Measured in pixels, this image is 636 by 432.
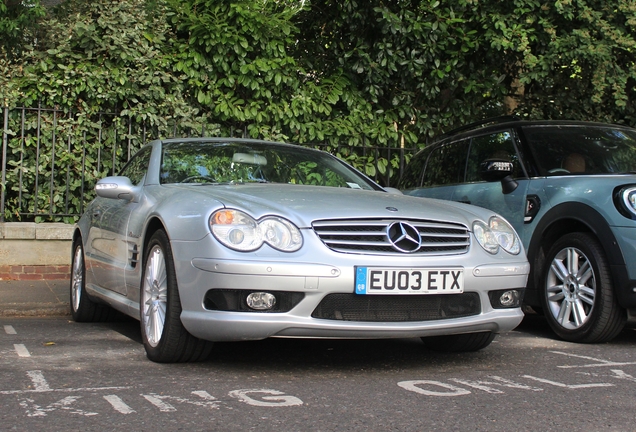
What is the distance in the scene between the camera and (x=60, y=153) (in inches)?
383

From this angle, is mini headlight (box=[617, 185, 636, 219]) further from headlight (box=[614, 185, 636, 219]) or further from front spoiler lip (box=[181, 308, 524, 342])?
front spoiler lip (box=[181, 308, 524, 342])

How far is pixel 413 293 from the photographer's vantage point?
458 cm

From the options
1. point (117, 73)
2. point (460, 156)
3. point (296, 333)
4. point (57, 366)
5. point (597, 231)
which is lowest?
point (57, 366)

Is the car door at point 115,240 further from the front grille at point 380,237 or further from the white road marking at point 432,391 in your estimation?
the white road marking at point 432,391

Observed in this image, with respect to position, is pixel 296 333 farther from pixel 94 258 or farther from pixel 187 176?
pixel 94 258

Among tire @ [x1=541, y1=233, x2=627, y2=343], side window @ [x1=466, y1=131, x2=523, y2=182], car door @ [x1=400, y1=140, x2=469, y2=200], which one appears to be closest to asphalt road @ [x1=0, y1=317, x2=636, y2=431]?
tire @ [x1=541, y1=233, x2=627, y2=343]

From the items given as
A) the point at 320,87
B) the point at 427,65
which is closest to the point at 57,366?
the point at 320,87

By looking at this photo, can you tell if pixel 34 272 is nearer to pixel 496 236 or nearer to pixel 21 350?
pixel 21 350

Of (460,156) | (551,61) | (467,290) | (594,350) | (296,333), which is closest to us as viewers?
(296,333)

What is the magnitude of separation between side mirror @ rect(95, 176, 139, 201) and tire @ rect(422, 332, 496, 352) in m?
2.15

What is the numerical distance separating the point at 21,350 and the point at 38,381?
3.61ft

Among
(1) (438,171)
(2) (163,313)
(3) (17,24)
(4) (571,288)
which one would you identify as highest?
(3) (17,24)

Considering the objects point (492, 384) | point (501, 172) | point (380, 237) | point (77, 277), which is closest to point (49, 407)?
point (380, 237)

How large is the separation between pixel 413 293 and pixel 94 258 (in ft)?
9.31
